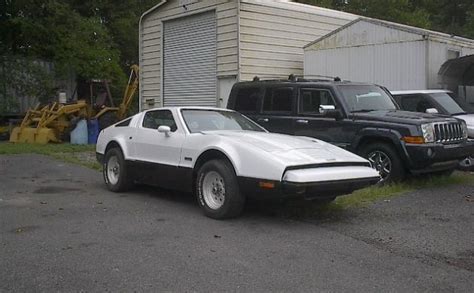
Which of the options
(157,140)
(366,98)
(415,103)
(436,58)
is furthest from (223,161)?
(436,58)

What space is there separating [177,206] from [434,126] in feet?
14.0

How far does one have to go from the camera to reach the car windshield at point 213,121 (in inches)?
328

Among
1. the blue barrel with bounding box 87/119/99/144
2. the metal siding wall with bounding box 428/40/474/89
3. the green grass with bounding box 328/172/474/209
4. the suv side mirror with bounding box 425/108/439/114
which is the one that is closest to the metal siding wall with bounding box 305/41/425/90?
the metal siding wall with bounding box 428/40/474/89

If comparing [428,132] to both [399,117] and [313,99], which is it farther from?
[313,99]

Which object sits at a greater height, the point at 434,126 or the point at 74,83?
the point at 74,83

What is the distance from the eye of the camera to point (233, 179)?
702 centimetres

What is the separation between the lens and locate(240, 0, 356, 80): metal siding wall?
1528 centimetres

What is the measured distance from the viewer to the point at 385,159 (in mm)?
9453

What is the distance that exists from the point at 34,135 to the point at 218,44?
694 cm

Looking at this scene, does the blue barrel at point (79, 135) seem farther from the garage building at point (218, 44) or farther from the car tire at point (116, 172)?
the car tire at point (116, 172)

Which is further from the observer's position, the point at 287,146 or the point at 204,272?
the point at 287,146

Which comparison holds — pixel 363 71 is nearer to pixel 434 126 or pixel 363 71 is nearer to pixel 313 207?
pixel 434 126

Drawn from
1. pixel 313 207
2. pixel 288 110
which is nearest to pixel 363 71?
pixel 288 110

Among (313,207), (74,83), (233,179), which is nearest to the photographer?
(233,179)
